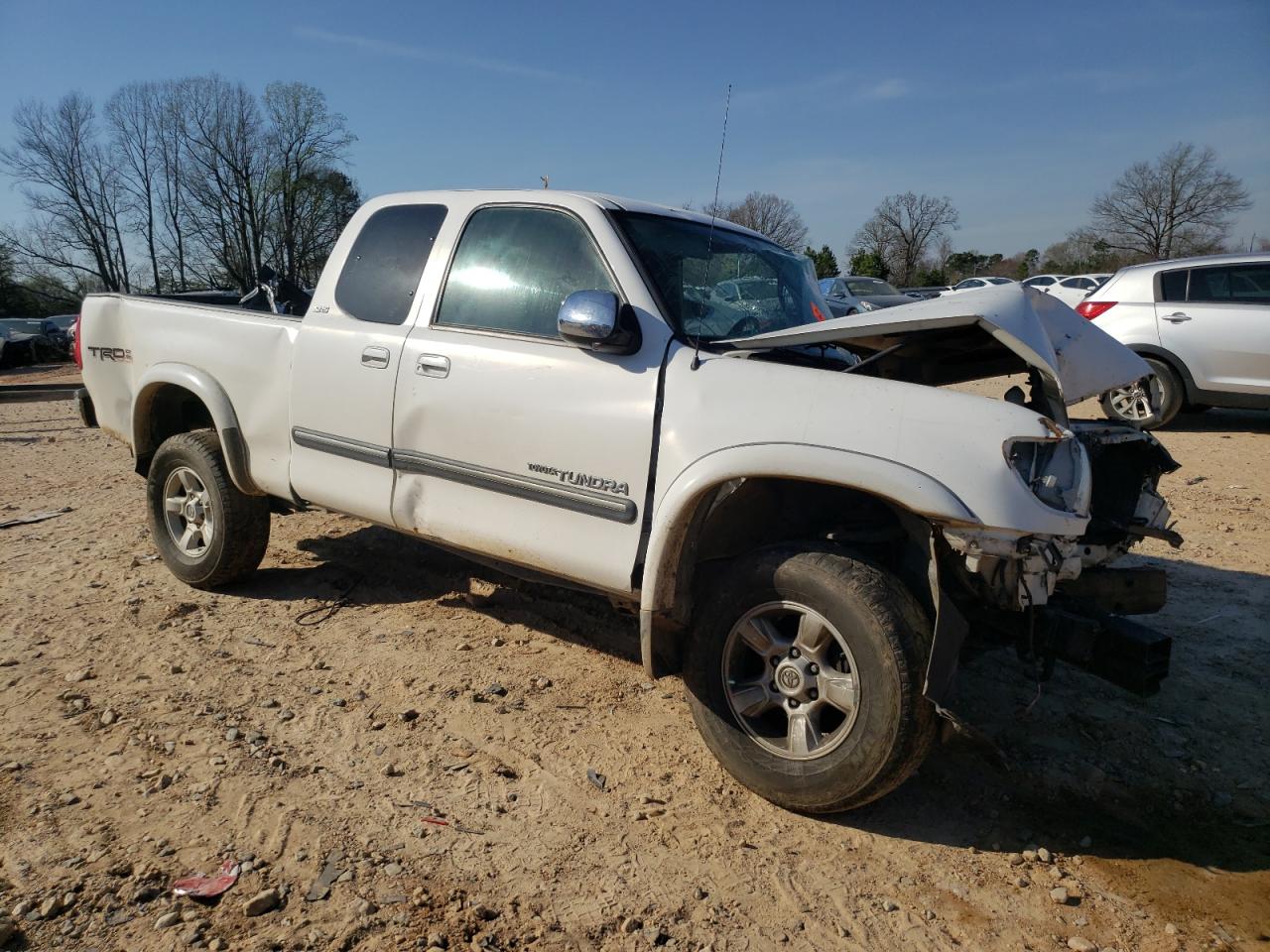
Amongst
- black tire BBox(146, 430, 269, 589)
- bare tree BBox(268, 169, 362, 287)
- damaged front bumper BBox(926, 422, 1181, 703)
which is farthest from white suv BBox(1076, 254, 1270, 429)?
bare tree BBox(268, 169, 362, 287)

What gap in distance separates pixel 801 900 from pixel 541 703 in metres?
1.45

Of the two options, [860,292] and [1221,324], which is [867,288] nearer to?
[860,292]

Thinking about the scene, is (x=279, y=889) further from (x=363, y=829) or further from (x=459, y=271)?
(x=459, y=271)

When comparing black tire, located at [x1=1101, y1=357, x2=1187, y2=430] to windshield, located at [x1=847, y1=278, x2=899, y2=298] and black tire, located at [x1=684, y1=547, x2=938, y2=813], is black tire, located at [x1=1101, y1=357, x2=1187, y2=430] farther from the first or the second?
windshield, located at [x1=847, y1=278, x2=899, y2=298]

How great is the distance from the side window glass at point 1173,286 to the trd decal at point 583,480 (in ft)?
27.8

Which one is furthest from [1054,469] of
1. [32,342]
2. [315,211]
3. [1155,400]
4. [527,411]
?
[315,211]

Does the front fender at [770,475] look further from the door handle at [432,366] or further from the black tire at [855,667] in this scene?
the door handle at [432,366]

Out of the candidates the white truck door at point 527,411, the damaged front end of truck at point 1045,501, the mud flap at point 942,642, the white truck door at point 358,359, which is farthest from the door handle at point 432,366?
the mud flap at point 942,642

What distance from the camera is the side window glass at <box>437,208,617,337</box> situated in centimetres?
349

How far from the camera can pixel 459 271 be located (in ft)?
12.5

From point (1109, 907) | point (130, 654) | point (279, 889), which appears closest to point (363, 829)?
point (279, 889)

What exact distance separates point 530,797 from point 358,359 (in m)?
2.11

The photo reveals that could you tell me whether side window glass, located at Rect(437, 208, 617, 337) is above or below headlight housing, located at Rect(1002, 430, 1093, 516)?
above

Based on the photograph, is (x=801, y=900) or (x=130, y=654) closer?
(x=801, y=900)
